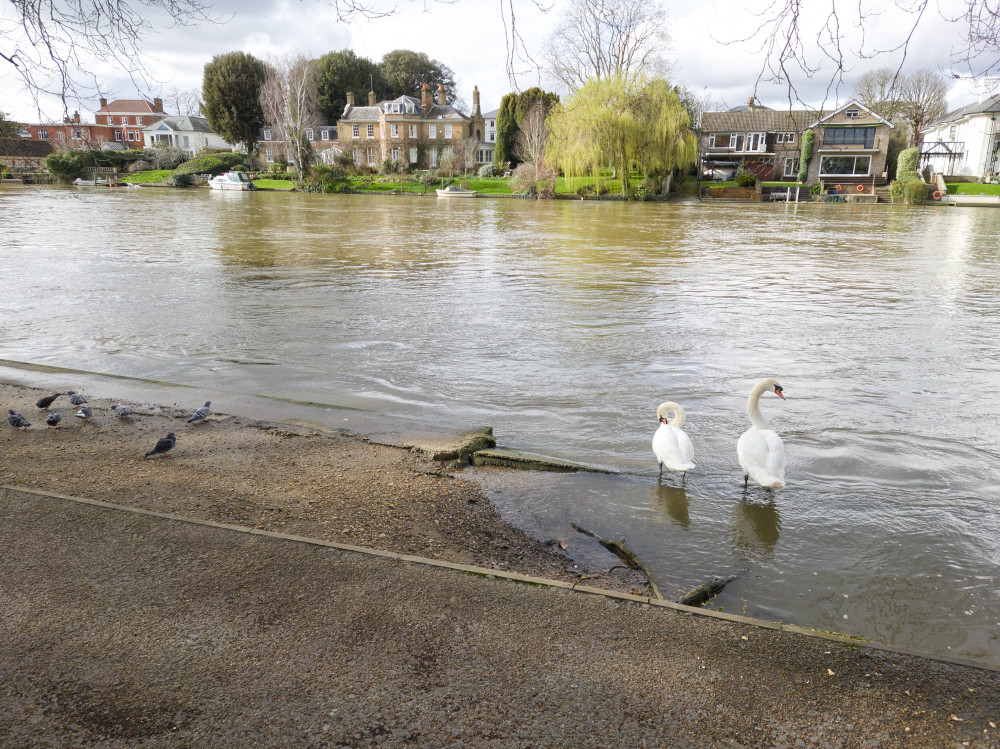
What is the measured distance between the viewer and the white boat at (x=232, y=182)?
2576 inches

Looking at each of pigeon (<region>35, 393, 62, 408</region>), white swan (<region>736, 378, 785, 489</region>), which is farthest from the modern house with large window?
pigeon (<region>35, 393, 62, 408</region>)

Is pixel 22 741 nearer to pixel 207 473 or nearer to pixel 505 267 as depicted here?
pixel 207 473

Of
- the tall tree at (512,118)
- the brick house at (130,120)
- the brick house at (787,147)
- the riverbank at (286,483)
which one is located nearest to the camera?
the riverbank at (286,483)

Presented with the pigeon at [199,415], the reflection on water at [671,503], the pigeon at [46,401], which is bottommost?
the reflection on water at [671,503]

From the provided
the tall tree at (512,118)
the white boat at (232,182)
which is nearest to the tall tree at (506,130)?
the tall tree at (512,118)

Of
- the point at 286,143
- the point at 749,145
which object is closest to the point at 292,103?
the point at 286,143

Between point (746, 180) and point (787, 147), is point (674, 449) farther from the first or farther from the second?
point (787, 147)

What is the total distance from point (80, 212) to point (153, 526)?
38.1 metres

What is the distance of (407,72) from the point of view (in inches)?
3546

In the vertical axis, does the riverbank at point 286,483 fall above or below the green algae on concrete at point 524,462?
above

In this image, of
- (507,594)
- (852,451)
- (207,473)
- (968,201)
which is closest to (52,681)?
(507,594)

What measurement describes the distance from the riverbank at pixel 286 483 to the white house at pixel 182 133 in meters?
101

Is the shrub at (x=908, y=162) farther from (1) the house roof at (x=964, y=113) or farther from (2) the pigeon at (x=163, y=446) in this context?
(2) the pigeon at (x=163, y=446)

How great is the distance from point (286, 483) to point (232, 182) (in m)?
68.2
